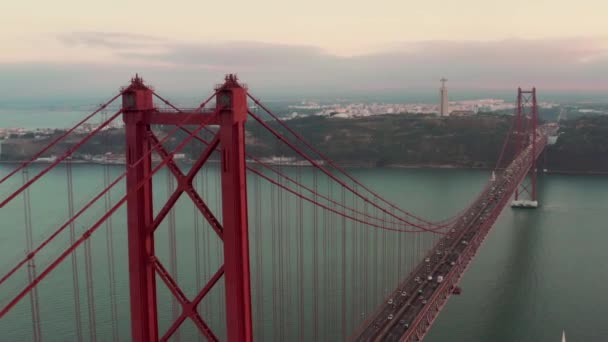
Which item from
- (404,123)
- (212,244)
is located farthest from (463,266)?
(404,123)

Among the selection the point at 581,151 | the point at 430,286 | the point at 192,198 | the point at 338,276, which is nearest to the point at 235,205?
the point at 192,198

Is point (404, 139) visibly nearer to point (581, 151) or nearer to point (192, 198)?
point (581, 151)

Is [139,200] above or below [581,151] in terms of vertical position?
above

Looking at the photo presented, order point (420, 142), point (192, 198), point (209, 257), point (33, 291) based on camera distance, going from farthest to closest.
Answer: point (420, 142) → point (209, 257) → point (33, 291) → point (192, 198)

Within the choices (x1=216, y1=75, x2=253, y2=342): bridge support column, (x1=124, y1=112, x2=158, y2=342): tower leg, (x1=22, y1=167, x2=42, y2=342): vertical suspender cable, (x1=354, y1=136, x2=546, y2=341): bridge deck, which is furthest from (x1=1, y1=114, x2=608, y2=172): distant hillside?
(x1=216, y1=75, x2=253, y2=342): bridge support column

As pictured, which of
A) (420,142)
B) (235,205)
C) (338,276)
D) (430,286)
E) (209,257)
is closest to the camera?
(235,205)

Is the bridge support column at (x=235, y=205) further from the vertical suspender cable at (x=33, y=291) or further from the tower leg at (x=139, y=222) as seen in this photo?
the vertical suspender cable at (x=33, y=291)
